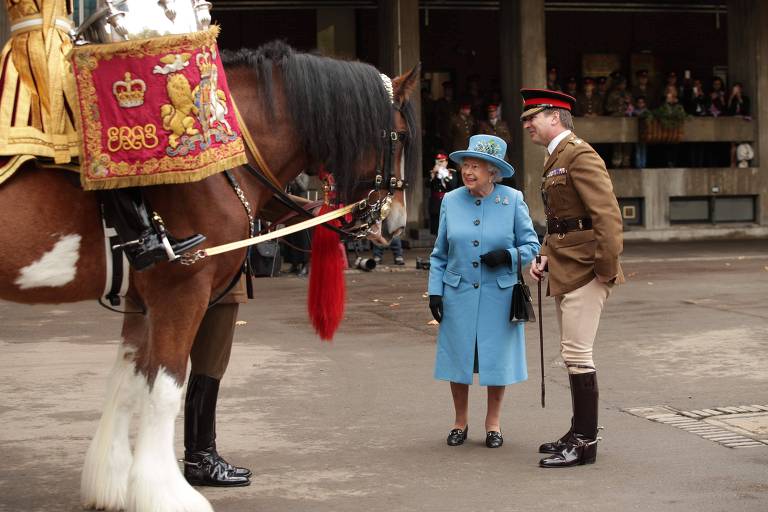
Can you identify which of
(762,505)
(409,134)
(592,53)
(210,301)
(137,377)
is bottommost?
(762,505)

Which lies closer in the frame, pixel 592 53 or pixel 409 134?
pixel 409 134

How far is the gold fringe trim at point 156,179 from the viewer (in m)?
4.80

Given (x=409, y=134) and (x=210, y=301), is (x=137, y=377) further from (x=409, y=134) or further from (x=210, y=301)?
(x=409, y=134)

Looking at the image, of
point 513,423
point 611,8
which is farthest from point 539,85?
point 513,423

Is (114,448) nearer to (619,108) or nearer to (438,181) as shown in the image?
(438,181)

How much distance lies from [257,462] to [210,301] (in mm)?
1169

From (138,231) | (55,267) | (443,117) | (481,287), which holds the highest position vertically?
(443,117)

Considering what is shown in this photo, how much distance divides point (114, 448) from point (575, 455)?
7.41ft

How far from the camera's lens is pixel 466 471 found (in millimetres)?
6023

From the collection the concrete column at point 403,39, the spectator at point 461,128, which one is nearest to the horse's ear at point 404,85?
the concrete column at point 403,39

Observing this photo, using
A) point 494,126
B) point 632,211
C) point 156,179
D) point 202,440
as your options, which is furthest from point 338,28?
point 156,179

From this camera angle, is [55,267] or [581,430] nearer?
[55,267]

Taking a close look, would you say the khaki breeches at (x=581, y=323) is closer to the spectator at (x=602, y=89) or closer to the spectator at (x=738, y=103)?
the spectator at (x=602, y=89)

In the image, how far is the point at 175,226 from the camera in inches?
199
